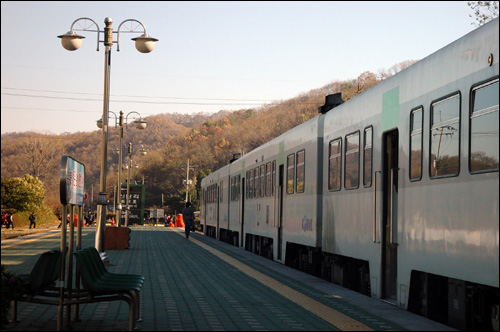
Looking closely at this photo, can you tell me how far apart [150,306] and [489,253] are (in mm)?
5099

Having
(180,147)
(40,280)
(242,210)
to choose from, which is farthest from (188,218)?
(180,147)

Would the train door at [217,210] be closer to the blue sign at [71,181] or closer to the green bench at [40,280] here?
the blue sign at [71,181]

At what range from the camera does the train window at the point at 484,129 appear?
307 inches

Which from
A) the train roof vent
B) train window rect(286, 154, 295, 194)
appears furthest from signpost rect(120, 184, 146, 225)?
the train roof vent

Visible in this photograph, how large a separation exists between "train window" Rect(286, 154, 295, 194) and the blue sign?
30.5 feet

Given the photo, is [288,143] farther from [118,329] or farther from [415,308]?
[118,329]

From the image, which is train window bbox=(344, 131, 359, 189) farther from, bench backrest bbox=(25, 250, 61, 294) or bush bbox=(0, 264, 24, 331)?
bush bbox=(0, 264, 24, 331)

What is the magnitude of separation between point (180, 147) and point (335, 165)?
130 metres

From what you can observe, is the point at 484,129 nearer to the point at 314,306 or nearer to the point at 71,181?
the point at 314,306

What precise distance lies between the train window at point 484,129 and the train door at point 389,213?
3.04m

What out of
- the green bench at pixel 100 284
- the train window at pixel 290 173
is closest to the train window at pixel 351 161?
the green bench at pixel 100 284

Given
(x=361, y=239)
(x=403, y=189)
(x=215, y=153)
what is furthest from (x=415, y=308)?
(x=215, y=153)

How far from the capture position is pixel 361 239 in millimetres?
12734

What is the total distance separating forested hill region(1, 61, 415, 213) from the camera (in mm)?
93812
